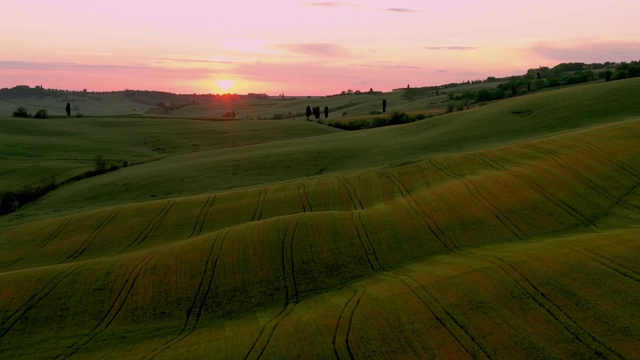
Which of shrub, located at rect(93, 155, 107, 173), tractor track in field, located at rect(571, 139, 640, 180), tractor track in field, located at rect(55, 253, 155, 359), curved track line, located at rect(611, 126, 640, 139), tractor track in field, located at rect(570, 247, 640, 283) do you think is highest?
curved track line, located at rect(611, 126, 640, 139)

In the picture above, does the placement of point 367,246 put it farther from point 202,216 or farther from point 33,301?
point 33,301

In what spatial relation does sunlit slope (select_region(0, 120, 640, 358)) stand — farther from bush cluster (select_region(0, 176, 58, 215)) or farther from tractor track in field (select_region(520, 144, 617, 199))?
bush cluster (select_region(0, 176, 58, 215))

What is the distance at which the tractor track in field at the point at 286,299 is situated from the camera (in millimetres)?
15992

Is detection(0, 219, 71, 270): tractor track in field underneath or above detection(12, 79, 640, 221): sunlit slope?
underneath

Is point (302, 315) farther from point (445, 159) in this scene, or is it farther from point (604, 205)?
point (445, 159)

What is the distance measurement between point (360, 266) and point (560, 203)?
12049mm

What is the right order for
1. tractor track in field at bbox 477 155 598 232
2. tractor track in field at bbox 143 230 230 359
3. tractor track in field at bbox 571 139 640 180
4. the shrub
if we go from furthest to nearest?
the shrub
tractor track in field at bbox 571 139 640 180
tractor track in field at bbox 477 155 598 232
tractor track in field at bbox 143 230 230 359

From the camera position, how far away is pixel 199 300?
2048 centimetres

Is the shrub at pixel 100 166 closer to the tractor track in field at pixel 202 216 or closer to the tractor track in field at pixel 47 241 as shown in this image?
the tractor track in field at pixel 47 241

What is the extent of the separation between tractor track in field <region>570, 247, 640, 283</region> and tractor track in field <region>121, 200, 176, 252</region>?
2370 cm

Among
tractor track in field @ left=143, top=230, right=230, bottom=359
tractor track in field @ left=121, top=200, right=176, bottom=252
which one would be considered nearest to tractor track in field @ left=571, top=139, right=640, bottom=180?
tractor track in field @ left=143, top=230, right=230, bottom=359

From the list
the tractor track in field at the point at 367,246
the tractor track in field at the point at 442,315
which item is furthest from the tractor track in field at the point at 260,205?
the tractor track in field at the point at 442,315

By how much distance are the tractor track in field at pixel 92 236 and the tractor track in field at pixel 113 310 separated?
6.89m

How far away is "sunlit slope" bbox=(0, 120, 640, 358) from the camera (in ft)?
51.5
